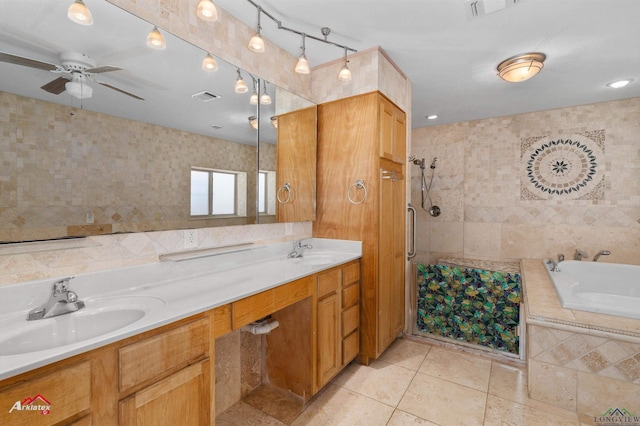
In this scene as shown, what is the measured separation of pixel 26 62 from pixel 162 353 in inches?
48.5

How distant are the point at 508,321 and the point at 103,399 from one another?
117 inches

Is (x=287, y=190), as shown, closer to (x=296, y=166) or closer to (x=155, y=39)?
(x=296, y=166)

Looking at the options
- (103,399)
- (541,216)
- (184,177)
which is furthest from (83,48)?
(541,216)

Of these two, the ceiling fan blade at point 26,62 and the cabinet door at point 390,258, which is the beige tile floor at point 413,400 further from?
the ceiling fan blade at point 26,62

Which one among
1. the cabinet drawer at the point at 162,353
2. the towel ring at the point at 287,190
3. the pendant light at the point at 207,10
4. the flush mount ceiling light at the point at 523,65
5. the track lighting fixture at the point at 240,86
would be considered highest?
the flush mount ceiling light at the point at 523,65

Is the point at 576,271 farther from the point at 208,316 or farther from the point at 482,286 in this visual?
the point at 208,316

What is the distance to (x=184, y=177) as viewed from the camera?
162 centimetres

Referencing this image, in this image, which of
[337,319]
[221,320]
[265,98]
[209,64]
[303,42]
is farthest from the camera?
[265,98]

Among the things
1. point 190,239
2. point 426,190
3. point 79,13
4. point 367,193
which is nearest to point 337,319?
point 367,193

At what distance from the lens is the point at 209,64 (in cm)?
172

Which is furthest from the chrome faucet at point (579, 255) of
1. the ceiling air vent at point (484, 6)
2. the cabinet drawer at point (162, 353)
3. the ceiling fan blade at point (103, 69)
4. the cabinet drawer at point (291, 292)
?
the ceiling fan blade at point (103, 69)

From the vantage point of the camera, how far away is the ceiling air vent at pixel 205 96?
5.59 feet

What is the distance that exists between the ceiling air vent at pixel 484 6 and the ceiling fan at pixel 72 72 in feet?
6.54

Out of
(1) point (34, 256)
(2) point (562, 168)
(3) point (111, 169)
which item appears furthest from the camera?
(2) point (562, 168)
